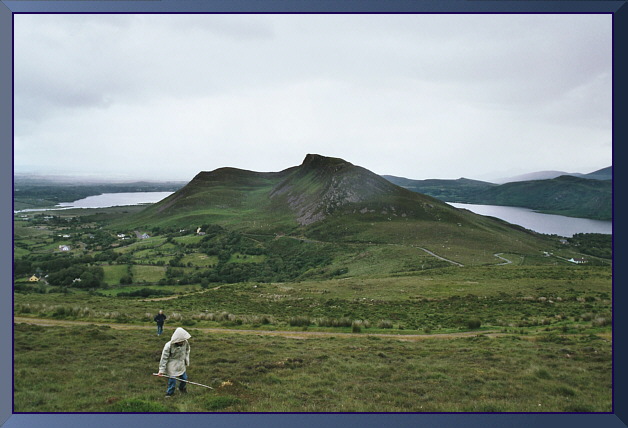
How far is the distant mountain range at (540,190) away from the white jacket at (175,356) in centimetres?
540

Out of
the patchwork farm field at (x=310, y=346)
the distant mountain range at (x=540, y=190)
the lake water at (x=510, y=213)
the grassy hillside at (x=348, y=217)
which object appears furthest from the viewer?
the grassy hillside at (x=348, y=217)

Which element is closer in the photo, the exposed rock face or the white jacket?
the white jacket

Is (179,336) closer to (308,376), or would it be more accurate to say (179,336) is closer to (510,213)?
(308,376)

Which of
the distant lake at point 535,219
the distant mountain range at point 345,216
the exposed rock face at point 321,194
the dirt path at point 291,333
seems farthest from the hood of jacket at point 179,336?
the exposed rock face at point 321,194

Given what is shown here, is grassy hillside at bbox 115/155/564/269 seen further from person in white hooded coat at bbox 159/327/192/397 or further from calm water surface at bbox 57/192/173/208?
person in white hooded coat at bbox 159/327/192/397

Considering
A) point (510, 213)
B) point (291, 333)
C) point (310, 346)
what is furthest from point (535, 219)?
point (310, 346)

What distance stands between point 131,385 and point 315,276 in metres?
24.1

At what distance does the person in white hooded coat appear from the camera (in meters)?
3.76

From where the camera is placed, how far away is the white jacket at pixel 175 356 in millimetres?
3791

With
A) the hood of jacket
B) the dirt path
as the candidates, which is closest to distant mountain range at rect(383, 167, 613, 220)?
the dirt path

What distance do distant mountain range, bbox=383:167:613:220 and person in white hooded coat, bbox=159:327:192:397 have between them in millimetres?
5408

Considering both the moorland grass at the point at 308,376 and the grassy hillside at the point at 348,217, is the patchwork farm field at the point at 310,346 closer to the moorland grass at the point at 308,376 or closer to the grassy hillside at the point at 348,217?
the moorland grass at the point at 308,376

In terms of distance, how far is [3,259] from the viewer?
140 inches

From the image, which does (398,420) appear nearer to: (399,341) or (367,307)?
(399,341)
